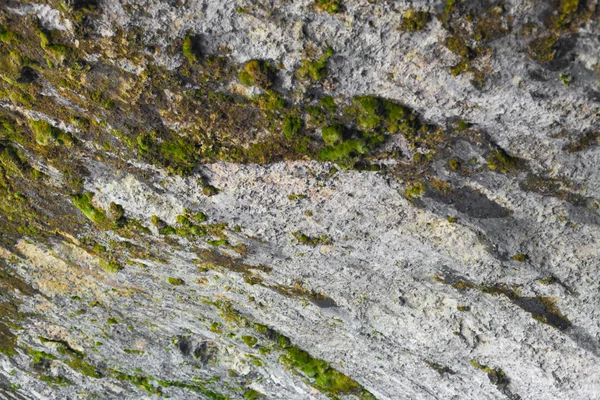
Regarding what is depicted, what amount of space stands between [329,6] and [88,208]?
4.50 m

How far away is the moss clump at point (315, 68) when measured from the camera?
3869 mm

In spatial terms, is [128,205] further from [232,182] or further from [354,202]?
[354,202]

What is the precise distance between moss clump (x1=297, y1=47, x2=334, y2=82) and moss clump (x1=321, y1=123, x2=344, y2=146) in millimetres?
510

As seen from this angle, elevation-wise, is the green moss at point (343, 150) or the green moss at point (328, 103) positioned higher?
the green moss at point (328, 103)

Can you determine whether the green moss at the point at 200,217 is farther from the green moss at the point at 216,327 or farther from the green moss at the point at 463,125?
the green moss at the point at 463,125

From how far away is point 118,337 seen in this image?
9.78 meters

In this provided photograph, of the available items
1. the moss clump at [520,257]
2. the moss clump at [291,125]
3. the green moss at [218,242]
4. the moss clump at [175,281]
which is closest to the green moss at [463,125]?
the moss clump at [291,125]

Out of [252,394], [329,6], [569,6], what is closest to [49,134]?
[329,6]

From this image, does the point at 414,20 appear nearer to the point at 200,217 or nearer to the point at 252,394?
the point at 200,217

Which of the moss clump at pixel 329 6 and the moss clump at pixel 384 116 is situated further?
the moss clump at pixel 384 116

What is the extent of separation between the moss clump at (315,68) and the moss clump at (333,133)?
51cm

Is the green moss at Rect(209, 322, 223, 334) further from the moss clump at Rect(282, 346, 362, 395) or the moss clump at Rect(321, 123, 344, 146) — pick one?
the moss clump at Rect(321, 123, 344, 146)

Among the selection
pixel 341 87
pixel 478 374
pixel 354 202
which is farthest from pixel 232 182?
pixel 478 374

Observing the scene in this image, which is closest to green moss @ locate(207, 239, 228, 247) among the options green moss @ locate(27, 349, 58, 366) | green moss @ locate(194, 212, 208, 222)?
green moss @ locate(194, 212, 208, 222)
